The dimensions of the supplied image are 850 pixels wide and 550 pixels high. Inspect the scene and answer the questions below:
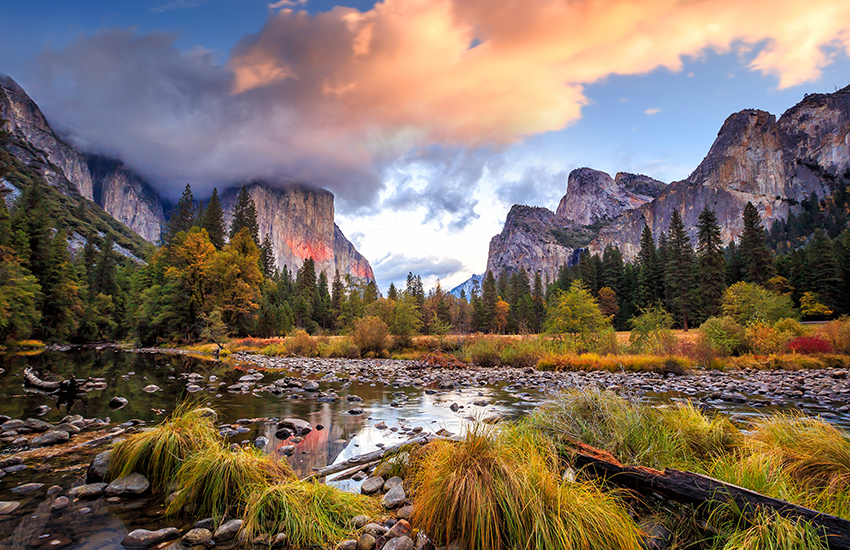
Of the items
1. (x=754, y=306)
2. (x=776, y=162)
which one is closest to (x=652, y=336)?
(x=754, y=306)

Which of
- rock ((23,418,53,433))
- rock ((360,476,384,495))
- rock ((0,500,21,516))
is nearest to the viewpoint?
rock ((0,500,21,516))

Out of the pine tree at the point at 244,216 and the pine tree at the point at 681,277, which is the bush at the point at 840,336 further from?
the pine tree at the point at 244,216

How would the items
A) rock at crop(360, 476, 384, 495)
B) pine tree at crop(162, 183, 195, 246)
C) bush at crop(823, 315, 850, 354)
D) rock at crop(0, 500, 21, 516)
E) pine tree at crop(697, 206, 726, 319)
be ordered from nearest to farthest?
rock at crop(0, 500, 21, 516), rock at crop(360, 476, 384, 495), bush at crop(823, 315, 850, 354), pine tree at crop(697, 206, 726, 319), pine tree at crop(162, 183, 195, 246)

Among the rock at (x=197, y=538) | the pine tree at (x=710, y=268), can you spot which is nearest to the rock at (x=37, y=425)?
the rock at (x=197, y=538)

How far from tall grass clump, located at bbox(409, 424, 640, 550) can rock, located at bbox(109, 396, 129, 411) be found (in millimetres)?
10422

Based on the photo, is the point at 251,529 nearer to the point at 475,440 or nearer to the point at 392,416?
the point at 475,440

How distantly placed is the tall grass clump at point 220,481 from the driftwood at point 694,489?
355 centimetres

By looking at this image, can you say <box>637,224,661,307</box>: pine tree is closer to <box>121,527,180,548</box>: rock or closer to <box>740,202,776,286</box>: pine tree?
<box>740,202,776,286</box>: pine tree

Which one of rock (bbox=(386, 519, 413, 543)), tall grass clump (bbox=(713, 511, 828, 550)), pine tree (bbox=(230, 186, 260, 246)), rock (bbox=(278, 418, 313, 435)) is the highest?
pine tree (bbox=(230, 186, 260, 246))

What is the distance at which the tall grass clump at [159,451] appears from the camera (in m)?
4.84

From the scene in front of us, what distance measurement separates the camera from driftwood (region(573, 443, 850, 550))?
2488mm

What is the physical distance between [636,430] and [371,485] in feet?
11.3

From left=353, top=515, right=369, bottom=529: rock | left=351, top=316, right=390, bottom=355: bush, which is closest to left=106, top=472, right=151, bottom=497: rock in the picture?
left=353, top=515, right=369, bottom=529: rock

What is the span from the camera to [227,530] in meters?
3.76
